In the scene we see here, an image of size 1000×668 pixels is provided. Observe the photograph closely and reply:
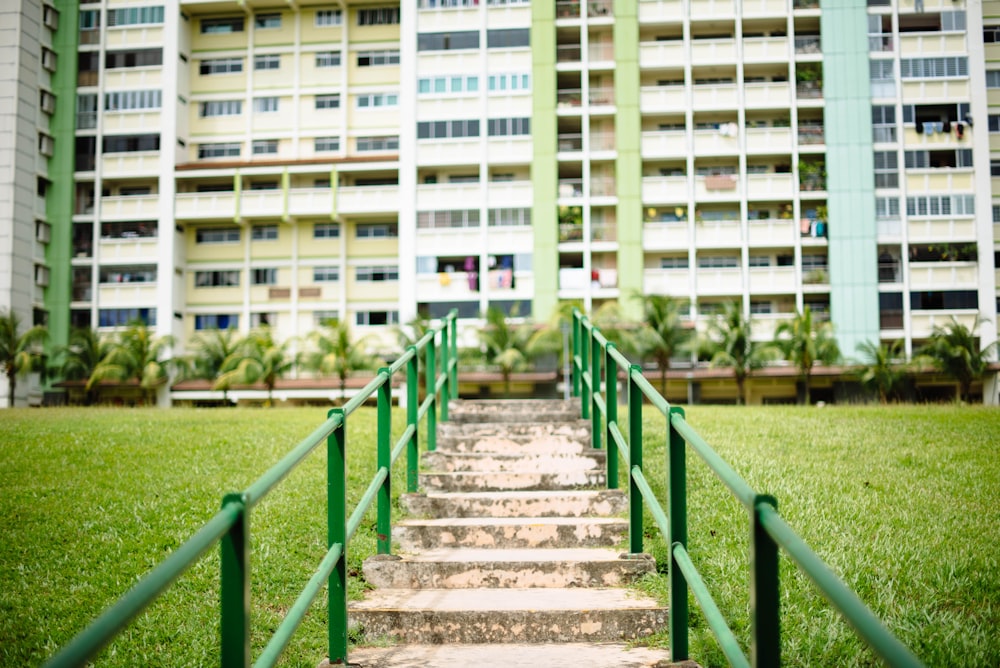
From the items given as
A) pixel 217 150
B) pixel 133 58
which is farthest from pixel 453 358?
pixel 133 58

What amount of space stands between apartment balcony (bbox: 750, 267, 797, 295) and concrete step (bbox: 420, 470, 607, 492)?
3997 centimetres

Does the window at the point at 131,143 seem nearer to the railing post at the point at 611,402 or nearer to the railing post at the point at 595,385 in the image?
the railing post at the point at 595,385

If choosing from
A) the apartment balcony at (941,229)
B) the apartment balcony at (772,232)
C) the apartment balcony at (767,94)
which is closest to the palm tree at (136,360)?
the apartment balcony at (772,232)

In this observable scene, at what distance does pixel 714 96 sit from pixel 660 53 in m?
3.36

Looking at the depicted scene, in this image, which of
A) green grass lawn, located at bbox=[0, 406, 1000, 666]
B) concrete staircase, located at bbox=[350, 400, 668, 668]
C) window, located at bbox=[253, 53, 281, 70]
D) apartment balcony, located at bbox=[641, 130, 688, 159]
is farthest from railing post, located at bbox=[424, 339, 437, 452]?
window, located at bbox=[253, 53, 281, 70]

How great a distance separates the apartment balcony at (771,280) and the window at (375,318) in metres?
17.4

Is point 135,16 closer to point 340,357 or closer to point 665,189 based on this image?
point 340,357

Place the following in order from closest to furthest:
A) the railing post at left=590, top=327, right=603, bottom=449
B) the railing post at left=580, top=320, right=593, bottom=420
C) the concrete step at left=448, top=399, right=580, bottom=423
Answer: the railing post at left=590, top=327, right=603, bottom=449
the railing post at left=580, top=320, right=593, bottom=420
the concrete step at left=448, top=399, right=580, bottom=423

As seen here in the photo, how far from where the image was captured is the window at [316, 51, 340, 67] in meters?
50.4

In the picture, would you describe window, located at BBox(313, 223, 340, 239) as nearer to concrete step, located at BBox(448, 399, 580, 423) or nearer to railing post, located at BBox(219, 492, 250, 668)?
concrete step, located at BBox(448, 399, 580, 423)

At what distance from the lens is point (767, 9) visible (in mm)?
46969

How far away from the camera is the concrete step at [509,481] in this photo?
26.7 ft

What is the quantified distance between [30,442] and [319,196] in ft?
123

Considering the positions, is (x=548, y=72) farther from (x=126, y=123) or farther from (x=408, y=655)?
(x=408, y=655)
